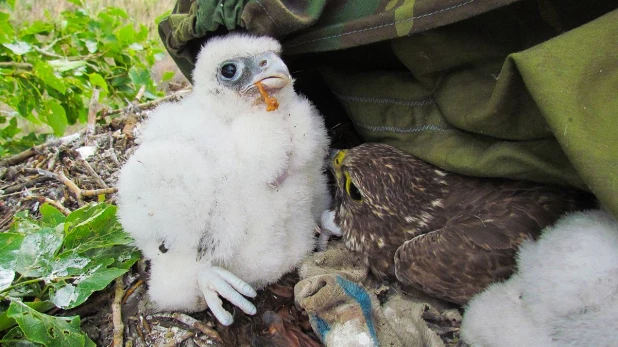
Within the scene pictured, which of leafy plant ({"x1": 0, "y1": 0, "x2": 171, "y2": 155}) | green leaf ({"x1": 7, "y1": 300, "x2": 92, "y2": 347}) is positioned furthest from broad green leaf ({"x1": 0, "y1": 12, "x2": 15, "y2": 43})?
green leaf ({"x1": 7, "y1": 300, "x2": 92, "y2": 347})

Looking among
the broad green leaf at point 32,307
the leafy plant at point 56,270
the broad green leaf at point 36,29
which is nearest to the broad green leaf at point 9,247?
the leafy plant at point 56,270

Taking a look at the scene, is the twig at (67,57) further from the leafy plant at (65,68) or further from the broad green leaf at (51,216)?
the broad green leaf at (51,216)

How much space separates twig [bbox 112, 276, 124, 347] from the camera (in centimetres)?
168

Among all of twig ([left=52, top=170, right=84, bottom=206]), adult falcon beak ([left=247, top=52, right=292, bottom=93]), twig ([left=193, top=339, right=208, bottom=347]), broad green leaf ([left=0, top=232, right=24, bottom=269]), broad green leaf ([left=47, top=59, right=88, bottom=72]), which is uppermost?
broad green leaf ([left=47, top=59, right=88, bottom=72])

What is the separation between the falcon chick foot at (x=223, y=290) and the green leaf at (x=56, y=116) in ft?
4.94

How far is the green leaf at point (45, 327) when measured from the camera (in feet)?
4.88

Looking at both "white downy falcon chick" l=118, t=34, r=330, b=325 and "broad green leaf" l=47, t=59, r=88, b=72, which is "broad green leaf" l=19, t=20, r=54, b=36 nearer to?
"broad green leaf" l=47, t=59, r=88, b=72

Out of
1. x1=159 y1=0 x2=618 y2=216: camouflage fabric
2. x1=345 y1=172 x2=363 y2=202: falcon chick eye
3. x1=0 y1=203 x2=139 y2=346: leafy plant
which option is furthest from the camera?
x1=345 y1=172 x2=363 y2=202: falcon chick eye

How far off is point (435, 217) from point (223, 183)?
0.77 meters

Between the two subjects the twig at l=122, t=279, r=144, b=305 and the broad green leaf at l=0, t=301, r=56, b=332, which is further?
the twig at l=122, t=279, r=144, b=305

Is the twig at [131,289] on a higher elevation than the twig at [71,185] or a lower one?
lower

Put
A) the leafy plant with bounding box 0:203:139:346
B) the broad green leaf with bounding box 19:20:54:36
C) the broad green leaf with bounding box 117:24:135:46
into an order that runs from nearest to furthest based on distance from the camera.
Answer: the leafy plant with bounding box 0:203:139:346
the broad green leaf with bounding box 19:20:54:36
the broad green leaf with bounding box 117:24:135:46

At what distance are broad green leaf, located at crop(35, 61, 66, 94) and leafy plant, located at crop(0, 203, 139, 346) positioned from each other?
0.99 meters

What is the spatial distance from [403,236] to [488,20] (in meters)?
0.79
